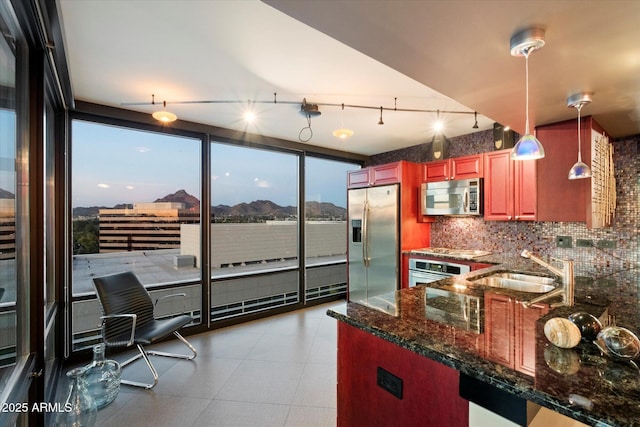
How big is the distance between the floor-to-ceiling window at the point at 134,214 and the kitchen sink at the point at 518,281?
3117mm

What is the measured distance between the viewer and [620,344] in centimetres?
93

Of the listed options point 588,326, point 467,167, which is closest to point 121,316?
point 588,326

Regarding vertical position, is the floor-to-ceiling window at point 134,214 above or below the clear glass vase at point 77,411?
above

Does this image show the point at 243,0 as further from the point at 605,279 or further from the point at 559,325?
the point at 605,279

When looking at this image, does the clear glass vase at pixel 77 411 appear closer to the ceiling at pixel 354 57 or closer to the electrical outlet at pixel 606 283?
the ceiling at pixel 354 57

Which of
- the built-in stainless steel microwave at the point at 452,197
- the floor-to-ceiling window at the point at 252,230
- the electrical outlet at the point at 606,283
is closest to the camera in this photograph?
the electrical outlet at the point at 606,283

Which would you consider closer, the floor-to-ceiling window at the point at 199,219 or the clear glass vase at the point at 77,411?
the clear glass vase at the point at 77,411

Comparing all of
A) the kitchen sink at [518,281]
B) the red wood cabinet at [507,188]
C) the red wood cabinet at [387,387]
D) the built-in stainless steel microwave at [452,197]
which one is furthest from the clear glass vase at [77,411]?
the red wood cabinet at [507,188]

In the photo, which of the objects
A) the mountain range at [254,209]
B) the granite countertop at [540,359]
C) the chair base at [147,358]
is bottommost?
the chair base at [147,358]

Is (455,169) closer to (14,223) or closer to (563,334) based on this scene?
(563,334)

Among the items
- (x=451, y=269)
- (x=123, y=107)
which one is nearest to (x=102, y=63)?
(x=123, y=107)

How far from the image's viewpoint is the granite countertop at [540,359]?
2.48 feet

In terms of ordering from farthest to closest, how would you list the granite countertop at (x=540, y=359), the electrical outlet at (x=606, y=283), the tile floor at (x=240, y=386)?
the tile floor at (x=240, y=386) → the electrical outlet at (x=606, y=283) → the granite countertop at (x=540, y=359)

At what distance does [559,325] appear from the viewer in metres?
1.04
